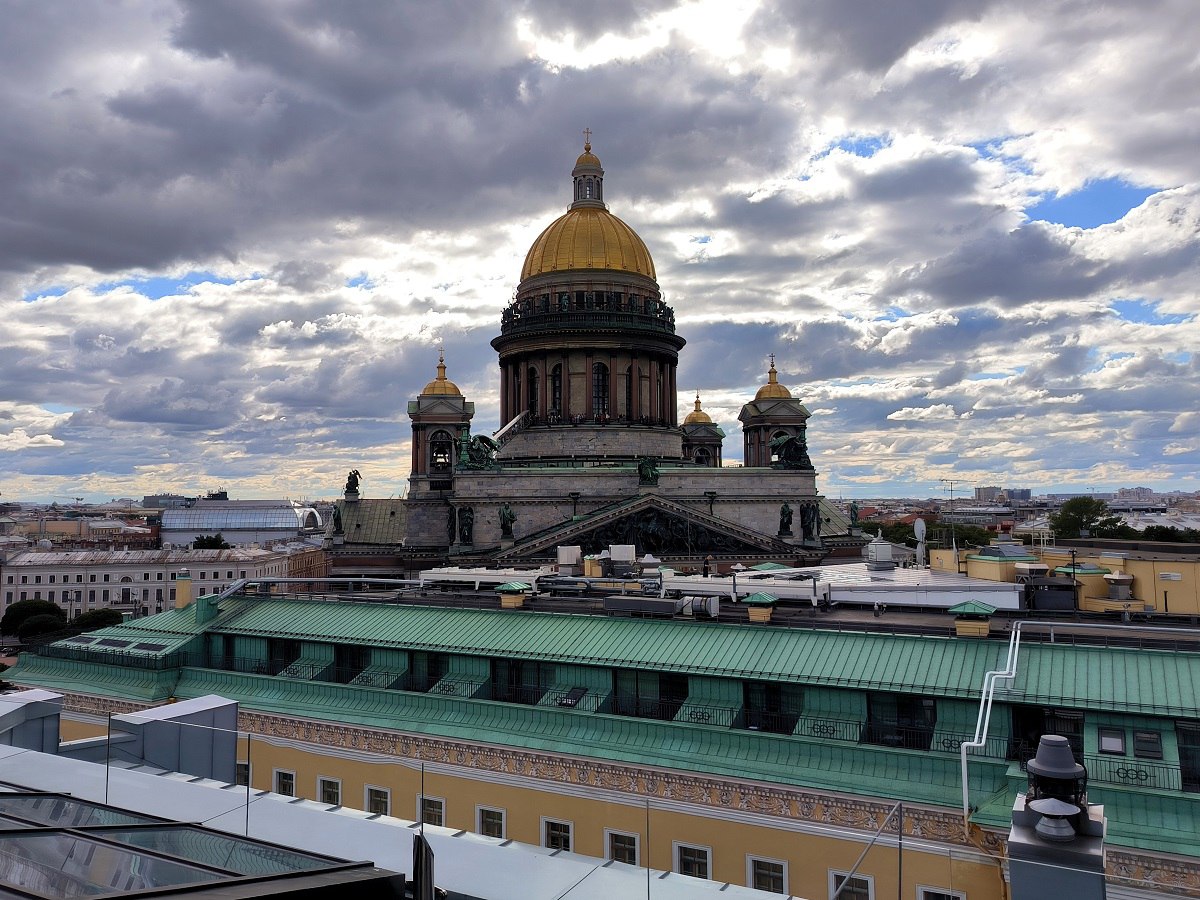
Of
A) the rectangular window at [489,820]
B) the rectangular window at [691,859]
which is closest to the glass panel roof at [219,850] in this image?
the rectangular window at [691,859]

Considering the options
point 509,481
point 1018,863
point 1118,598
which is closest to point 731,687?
point 1018,863

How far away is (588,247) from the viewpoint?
8756 cm

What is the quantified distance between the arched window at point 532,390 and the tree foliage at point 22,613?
47.5 meters

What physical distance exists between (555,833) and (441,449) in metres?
70.3

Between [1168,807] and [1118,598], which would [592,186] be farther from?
[1168,807]

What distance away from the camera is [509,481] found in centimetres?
7238

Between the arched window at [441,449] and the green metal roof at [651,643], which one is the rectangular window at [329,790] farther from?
the arched window at [441,449]

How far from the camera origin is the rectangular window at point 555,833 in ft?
73.0

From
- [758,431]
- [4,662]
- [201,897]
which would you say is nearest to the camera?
[201,897]

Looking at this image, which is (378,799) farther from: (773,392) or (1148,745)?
(773,392)

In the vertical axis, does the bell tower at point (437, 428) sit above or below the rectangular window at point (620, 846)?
above

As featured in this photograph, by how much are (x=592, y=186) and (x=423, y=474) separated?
32.0m

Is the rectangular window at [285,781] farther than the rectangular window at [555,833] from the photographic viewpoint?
Yes

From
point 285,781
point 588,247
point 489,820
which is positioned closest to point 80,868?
point 489,820
